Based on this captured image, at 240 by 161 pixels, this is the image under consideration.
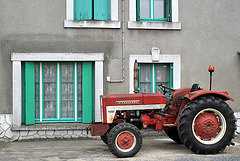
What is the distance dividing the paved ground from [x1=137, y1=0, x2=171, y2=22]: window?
11.0ft

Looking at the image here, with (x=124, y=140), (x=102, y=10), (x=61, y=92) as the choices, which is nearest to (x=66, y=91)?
(x=61, y=92)

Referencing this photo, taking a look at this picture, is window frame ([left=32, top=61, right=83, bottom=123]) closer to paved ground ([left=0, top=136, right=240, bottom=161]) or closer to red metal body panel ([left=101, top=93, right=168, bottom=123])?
paved ground ([left=0, top=136, right=240, bottom=161])

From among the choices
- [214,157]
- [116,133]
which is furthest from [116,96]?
[214,157]

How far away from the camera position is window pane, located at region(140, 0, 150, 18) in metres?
9.22

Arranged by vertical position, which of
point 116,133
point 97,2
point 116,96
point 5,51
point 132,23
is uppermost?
point 97,2

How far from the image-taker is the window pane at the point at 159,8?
30.6 feet

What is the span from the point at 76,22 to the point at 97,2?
0.84 metres

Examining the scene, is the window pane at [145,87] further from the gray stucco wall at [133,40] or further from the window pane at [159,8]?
the window pane at [159,8]

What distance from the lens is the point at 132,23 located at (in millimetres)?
8914

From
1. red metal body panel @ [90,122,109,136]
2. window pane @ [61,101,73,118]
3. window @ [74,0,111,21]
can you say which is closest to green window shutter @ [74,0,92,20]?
window @ [74,0,111,21]

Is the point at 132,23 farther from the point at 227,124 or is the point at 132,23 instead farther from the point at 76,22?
the point at 227,124

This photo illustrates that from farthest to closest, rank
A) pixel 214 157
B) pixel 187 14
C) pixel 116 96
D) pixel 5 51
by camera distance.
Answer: pixel 187 14, pixel 5 51, pixel 116 96, pixel 214 157

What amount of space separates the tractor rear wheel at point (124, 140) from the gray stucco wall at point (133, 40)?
2.63 meters

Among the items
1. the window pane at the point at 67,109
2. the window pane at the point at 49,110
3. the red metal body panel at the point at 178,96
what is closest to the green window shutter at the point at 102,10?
the window pane at the point at 67,109
